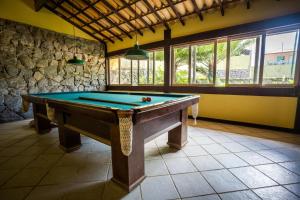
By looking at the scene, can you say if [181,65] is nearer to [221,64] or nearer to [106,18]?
[221,64]

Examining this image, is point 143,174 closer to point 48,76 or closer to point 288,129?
point 288,129

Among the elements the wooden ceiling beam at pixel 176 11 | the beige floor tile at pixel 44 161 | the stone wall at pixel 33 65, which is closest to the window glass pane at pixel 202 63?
the wooden ceiling beam at pixel 176 11

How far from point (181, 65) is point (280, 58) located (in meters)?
2.52

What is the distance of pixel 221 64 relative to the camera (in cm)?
416

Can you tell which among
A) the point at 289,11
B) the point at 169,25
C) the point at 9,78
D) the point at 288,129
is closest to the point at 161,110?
the point at 288,129

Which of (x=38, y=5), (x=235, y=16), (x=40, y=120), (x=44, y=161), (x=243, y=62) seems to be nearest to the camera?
(x=44, y=161)

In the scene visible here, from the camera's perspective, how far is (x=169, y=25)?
4.82 meters

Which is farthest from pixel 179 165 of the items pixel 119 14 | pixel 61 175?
pixel 119 14

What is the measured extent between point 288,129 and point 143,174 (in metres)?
3.61

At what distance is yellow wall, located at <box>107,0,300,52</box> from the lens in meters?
3.15

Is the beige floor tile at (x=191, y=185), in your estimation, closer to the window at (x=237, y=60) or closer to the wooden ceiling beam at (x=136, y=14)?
the window at (x=237, y=60)

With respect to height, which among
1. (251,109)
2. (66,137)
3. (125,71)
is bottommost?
(66,137)

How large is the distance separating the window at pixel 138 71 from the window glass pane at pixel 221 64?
1.95 meters

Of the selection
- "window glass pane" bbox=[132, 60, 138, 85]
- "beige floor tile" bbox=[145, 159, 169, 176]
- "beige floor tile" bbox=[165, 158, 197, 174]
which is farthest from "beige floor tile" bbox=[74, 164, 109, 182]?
"window glass pane" bbox=[132, 60, 138, 85]
